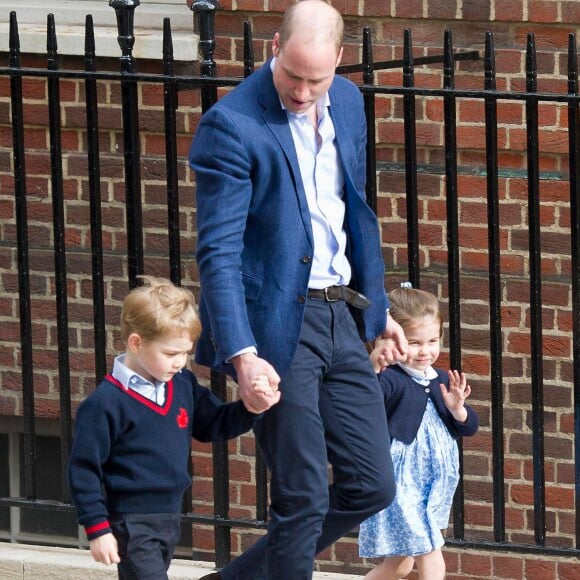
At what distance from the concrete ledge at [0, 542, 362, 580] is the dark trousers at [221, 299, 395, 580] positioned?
43.6 inches

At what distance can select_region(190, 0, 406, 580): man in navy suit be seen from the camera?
4078 millimetres

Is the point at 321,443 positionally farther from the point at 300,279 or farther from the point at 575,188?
the point at 575,188

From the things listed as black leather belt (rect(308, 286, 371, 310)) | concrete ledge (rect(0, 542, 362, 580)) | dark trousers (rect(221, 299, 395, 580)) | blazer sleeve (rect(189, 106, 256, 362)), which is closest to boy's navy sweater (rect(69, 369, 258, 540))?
dark trousers (rect(221, 299, 395, 580))

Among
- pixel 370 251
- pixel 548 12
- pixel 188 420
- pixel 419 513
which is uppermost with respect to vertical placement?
pixel 548 12

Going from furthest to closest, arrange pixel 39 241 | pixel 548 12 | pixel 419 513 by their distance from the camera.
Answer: pixel 39 241, pixel 548 12, pixel 419 513

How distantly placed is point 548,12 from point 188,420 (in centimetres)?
240

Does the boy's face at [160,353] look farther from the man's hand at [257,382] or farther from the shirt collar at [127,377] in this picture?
the man's hand at [257,382]

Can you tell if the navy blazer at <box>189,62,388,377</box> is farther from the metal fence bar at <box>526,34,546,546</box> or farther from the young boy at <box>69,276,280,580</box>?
the metal fence bar at <box>526,34,546,546</box>

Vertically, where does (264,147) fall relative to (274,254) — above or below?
above

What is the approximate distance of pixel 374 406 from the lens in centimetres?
442

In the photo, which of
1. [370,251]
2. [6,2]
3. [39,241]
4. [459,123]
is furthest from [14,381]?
[370,251]

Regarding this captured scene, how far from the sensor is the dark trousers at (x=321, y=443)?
426 cm

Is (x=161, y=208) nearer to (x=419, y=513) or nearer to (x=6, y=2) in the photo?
(x=6, y=2)

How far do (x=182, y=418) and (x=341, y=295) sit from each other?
1.79 feet
